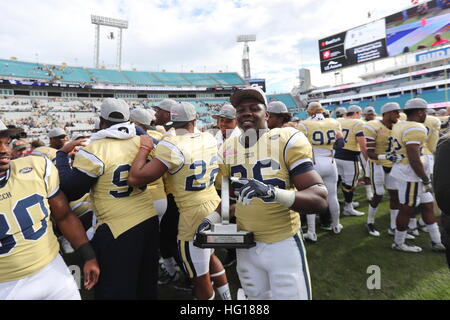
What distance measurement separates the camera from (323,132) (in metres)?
4.35

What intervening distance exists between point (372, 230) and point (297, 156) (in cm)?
376

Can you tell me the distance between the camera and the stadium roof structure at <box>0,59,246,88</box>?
35.5 m

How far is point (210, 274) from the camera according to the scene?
271cm

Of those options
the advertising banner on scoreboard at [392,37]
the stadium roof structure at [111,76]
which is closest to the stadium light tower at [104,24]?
the stadium roof structure at [111,76]

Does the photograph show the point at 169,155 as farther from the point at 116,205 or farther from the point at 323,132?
the point at 323,132

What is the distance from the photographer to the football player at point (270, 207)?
1631 mm

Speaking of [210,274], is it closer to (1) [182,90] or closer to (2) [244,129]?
(2) [244,129]

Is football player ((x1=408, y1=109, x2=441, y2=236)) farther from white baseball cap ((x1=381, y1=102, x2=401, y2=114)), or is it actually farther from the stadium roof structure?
the stadium roof structure

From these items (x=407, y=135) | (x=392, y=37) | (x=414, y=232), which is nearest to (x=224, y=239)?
(x=407, y=135)

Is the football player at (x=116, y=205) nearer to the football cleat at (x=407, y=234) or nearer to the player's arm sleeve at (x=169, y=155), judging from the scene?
the player's arm sleeve at (x=169, y=155)

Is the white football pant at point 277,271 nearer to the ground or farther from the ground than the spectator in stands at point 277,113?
nearer to the ground

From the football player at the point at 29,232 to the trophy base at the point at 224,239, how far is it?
95 cm
